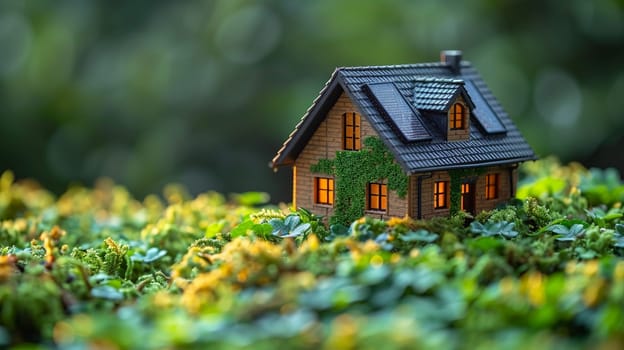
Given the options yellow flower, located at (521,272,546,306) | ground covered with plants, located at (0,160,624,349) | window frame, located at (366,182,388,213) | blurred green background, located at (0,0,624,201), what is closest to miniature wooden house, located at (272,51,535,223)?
window frame, located at (366,182,388,213)

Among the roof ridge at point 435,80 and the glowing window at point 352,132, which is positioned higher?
the roof ridge at point 435,80

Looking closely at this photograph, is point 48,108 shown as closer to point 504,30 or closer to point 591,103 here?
point 504,30

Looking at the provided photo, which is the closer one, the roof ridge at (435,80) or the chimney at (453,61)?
the roof ridge at (435,80)

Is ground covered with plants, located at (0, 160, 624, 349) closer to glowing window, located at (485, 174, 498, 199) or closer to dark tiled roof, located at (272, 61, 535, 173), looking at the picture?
glowing window, located at (485, 174, 498, 199)

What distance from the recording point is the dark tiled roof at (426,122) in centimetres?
794

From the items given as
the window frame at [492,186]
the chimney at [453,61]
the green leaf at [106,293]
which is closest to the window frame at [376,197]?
the window frame at [492,186]

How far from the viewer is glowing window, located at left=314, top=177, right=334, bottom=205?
331 inches

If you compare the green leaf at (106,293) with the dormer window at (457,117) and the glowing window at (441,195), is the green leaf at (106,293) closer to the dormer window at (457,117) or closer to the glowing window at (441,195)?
the glowing window at (441,195)

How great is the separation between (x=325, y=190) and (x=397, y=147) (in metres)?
0.90

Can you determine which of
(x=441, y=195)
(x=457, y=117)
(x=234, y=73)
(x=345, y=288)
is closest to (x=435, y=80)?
(x=457, y=117)

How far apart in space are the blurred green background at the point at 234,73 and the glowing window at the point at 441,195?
9412 millimetres

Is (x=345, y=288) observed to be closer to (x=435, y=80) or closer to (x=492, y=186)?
(x=435, y=80)

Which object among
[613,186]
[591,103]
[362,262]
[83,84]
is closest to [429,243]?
[362,262]

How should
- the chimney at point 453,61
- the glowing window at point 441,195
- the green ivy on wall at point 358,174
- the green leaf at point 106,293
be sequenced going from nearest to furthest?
the green leaf at point 106,293 → the green ivy on wall at point 358,174 → the glowing window at point 441,195 → the chimney at point 453,61
